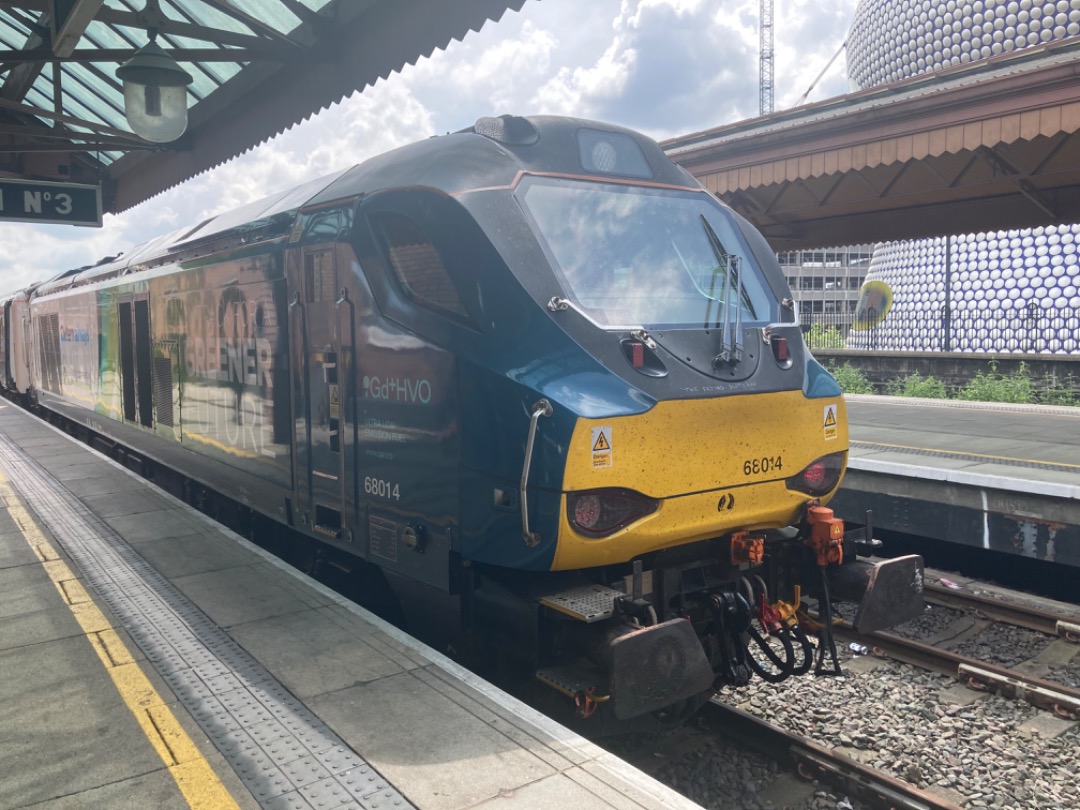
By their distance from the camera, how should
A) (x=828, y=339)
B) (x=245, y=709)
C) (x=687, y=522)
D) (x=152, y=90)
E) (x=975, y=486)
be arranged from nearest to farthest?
(x=245, y=709) → (x=687, y=522) → (x=152, y=90) → (x=975, y=486) → (x=828, y=339)

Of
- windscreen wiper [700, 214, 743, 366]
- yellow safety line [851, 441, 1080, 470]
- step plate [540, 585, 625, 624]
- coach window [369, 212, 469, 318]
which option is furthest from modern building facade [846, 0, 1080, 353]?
step plate [540, 585, 625, 624]

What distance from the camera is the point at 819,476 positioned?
5.21m

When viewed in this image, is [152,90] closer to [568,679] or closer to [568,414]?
[568,414]

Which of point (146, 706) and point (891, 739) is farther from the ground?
point (146, 706)

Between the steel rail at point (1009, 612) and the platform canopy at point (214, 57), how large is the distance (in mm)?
6211

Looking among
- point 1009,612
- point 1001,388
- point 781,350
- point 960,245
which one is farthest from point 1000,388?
point 960,245

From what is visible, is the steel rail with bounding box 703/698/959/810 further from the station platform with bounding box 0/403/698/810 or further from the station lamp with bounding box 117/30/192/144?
the station lamp with bounding box 117/30/192/144

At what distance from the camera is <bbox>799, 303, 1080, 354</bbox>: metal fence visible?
63.4 ft

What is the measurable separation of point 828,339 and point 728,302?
63.1 ft

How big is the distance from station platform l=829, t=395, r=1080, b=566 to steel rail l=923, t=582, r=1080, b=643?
72 centimetres

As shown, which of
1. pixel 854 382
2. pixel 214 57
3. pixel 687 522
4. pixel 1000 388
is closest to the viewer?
pixel 687 522

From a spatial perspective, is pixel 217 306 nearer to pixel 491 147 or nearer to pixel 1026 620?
pixel 491 147

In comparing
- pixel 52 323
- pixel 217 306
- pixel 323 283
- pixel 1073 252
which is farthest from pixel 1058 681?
pixel 1073 252

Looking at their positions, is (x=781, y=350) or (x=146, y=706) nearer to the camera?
(x=146, y=706)
